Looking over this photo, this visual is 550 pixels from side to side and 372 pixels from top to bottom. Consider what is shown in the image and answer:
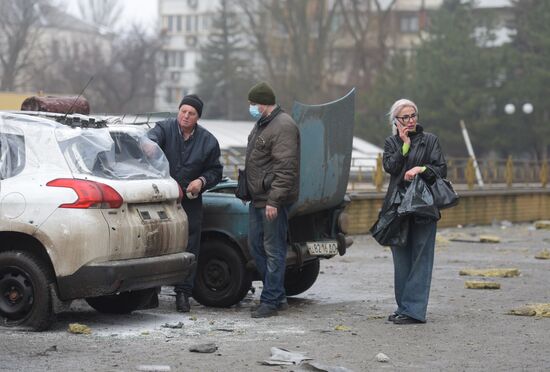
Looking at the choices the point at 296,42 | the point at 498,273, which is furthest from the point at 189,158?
the point at 296,42

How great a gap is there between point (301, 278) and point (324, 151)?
142 cm

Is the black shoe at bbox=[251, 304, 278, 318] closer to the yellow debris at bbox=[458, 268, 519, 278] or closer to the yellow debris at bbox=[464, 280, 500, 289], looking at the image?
the yellow debris at bbox=[464, 280, 500, 289]

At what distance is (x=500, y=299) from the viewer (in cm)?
1214

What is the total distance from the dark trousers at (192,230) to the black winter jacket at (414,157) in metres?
1.70

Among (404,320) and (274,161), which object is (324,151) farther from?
(404,320)

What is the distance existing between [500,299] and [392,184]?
250 centimetres

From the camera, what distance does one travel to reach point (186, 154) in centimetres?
1095

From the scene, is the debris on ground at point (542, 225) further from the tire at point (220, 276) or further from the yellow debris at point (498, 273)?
the tire at point (220, 276)

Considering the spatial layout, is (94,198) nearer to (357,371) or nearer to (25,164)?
(25,164)

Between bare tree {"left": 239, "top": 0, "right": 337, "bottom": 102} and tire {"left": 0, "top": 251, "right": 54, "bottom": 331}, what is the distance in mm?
58267

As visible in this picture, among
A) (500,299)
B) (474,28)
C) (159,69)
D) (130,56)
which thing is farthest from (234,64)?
(500,299)

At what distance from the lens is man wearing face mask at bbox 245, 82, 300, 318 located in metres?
10.4

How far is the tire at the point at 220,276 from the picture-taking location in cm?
1116

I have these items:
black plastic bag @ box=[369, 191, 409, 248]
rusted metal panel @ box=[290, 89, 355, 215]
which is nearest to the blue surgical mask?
rusted metal panel @ box=[290, 89, 355, 215]
